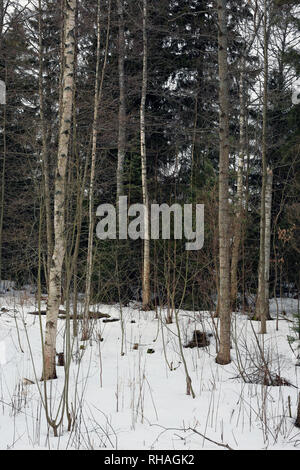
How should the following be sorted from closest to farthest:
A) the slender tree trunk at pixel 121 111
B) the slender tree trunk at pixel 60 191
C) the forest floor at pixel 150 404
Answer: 1. the forest floor at pixel 150 404
2. the slender tree trunk at pixel 60 191
3. the slender tree trunk at pixel 121 111

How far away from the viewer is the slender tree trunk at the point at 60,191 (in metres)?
4.91

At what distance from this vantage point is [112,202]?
39.6 ft

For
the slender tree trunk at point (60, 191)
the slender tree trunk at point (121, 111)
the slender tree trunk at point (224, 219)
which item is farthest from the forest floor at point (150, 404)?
the slender tree trunk at point (121, 111)

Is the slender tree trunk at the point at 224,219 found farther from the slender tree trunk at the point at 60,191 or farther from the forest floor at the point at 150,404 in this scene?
the slender tree trunk at the point at 60,191

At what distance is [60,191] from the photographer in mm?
5000

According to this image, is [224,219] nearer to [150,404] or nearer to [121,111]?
[150,404]

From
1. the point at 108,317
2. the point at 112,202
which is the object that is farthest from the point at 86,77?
the point at 108,317

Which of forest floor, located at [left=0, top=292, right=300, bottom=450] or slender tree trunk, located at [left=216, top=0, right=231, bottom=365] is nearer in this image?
forest floor, located at [left=0, top=292, right=300, bottom=450]

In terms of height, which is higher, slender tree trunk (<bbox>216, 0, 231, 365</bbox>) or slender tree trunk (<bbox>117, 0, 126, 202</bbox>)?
slender tree trunk (<bbox>117, 0, 126, 202</bbox>)

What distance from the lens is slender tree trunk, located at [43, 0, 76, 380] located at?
16.1 feet

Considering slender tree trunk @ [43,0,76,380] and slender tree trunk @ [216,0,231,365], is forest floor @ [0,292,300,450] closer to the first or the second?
slender tree trunk @ [43,0,76,380]

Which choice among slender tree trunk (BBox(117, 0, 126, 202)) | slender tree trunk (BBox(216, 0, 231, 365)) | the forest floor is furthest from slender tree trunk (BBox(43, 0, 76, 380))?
slender tree trunk (BBox(117, 0, 126, 202))

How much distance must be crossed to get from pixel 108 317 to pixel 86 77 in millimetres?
6204
